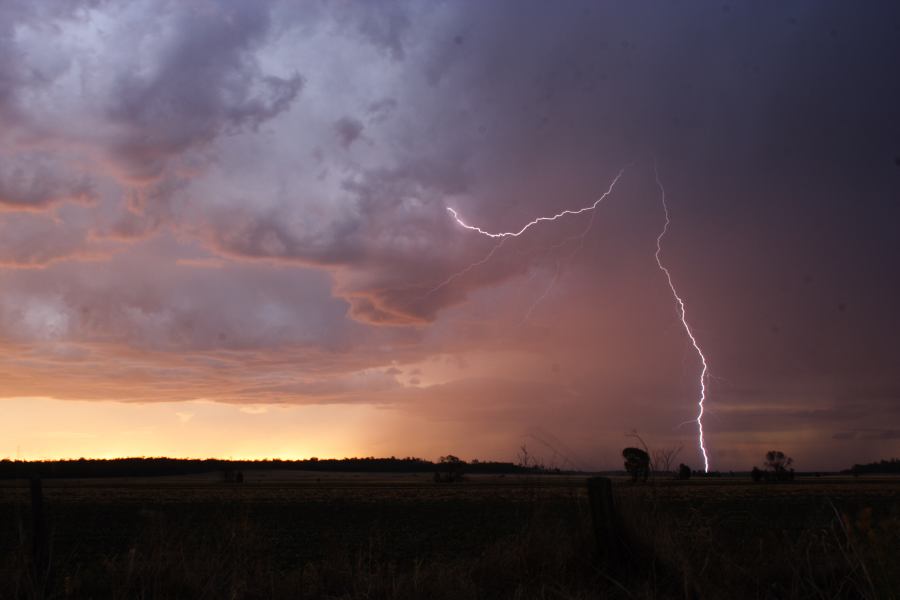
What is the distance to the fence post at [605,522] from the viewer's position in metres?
7.45

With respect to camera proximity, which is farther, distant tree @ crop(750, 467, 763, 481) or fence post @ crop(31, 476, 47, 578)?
distant tree @ crop(750, 467, 763, 481)

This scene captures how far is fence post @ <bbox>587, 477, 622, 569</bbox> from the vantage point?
7445 millimetres

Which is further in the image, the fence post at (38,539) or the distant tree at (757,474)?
the distant tree at (757,474)

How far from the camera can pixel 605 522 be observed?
7457 millimetres

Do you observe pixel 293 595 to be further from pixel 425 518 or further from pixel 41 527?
pixel 425 518

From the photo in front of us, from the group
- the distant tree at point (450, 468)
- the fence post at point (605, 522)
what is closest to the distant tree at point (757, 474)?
the distant tree at point (450, 468)

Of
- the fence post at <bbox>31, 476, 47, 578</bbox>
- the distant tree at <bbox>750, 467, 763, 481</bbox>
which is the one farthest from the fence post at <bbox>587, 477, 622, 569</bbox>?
the distant tree at <bbox>750, 467, 763, 481</bbox>

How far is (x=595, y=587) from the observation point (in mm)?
7074

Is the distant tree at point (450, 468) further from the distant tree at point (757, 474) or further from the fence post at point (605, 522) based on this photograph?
the fence post at point (605, 522)

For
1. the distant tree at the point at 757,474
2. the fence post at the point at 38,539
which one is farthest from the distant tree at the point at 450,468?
the fence post at the point at 38,539

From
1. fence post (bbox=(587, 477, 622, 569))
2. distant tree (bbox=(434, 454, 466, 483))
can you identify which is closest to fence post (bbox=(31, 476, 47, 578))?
fence post (bbox=(587, 477, 622, 569))

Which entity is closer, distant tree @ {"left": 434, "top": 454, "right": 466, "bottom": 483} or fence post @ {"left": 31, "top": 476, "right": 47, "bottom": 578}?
fence post @ {"left": 31, "top": 476, "right": 47, "bottom": 578}

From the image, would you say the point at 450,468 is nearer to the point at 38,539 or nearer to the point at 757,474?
the point at 757,474

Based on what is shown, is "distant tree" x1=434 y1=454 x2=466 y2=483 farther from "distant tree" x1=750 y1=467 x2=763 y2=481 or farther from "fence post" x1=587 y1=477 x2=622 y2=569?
"fence post" x1=587 y1=477 x2=622 y2=569
